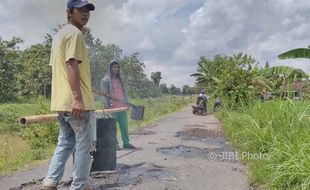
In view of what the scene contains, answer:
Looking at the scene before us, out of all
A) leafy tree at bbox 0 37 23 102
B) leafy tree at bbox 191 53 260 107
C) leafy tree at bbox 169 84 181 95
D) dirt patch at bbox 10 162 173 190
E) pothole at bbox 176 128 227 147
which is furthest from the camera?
leafy tree at bbox 169 84 181 95

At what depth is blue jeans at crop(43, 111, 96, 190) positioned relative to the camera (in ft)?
14.2

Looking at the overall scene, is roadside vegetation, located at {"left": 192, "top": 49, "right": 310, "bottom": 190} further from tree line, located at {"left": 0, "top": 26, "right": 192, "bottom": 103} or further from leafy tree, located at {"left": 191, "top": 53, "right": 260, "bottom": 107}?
tree line, located at {"left": 0, "top": 26, "right": 192, "bottom": 103}

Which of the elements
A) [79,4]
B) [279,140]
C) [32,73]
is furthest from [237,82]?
[32,73]

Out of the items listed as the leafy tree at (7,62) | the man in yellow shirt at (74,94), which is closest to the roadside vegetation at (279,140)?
the man in yellow shirt at (74,94)

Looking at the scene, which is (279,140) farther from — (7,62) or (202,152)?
(7,62)

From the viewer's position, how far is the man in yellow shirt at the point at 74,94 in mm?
4238

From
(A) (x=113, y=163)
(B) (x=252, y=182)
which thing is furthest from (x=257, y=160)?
(A) (x=113, y=163)

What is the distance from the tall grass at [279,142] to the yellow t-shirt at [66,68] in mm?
2334

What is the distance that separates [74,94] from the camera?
420 cm

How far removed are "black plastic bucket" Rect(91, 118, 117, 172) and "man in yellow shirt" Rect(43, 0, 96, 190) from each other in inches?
49.9

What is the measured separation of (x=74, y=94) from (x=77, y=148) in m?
0.58

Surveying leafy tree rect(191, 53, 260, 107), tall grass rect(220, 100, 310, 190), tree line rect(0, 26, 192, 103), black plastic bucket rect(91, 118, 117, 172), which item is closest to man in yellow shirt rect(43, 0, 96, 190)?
black plastic bucket rect(91, 118, 117, 172)

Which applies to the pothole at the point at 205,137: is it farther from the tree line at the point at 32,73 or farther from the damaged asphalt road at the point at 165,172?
the tree line at the point at 32,73

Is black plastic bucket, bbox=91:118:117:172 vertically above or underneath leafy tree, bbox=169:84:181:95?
underneath
